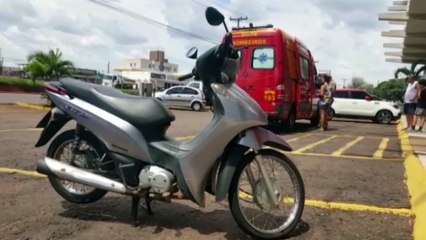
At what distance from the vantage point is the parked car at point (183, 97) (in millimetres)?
30156

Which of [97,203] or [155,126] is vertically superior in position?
[155,126]

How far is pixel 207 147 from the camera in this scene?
4.04m

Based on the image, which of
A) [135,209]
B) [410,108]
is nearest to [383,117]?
[410,108]

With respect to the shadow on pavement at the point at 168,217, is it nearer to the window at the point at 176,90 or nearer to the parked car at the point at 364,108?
the parked car at the point at 364,108

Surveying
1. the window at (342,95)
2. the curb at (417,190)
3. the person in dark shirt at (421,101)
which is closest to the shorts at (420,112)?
the person in dark shirt at (421,101)

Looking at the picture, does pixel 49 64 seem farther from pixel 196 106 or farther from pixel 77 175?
pixel 77 175

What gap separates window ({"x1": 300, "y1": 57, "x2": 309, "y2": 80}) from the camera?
48.6 ft

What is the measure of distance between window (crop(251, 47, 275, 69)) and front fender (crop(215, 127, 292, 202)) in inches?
344

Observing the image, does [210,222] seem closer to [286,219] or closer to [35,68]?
[286,219]

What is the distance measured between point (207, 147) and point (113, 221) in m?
1.17

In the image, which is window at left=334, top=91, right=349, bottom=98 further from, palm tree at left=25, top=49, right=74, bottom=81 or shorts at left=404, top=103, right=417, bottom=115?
palm tree at left=25, top=49, right=74, bottom=81

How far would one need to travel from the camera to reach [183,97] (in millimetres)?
30641

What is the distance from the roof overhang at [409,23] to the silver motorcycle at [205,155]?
42.3 ft

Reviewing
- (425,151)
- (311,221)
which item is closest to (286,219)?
(311,221)
